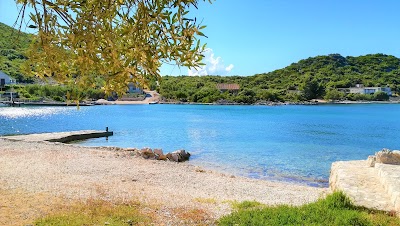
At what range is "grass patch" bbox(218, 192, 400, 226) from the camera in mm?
7914

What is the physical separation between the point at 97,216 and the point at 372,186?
7.87 meters

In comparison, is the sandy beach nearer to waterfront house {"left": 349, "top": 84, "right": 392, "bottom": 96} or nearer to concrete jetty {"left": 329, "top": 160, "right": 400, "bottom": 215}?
concrete jetty {"left": 329, "top": 160, "right": 400, "bottom": 215}

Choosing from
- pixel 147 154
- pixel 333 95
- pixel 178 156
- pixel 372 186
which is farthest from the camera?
pixel 333 95

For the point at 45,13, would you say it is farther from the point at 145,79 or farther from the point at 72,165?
the point at 72,165

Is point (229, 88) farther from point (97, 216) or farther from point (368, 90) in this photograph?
point (97, 216)

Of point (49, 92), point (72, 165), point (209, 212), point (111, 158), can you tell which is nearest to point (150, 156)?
point (111, 158)

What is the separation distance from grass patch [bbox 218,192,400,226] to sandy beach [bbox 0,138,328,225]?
97 centimetres

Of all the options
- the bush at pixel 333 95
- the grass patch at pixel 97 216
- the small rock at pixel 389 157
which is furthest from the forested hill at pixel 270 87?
the grass patch at pixel 97 216

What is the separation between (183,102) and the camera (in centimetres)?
16125

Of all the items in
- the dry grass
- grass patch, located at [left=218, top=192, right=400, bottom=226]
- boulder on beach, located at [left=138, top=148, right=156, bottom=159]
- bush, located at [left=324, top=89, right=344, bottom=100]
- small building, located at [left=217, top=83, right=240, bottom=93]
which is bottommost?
boulder on beach, located at [left=138, top=148, right=156, bottom=159]

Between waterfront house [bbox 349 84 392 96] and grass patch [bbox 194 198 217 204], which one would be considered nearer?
grass patch [bbox 194 198 217 204]

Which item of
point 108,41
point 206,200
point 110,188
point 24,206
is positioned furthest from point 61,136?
point 108,41

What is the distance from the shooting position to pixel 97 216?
28.1ft

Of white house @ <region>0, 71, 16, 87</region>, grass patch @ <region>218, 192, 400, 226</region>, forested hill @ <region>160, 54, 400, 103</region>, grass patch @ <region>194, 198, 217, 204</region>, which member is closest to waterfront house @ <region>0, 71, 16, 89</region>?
white house @ <region>0, 71, 16, 87</region>
